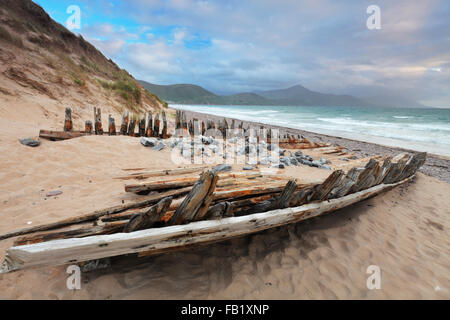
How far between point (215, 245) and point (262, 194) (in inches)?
38.1

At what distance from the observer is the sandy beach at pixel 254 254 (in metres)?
2.12

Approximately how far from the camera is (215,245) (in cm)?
282

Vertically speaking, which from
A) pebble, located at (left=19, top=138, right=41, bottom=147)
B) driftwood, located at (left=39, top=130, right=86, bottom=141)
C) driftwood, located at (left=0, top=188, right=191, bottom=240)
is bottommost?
driftwood, located at (left=0, top=188, right=191, bottom=240)

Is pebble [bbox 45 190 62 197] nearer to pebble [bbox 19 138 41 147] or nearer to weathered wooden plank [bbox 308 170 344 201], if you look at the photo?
pebble [bbox 19 138 41 147]

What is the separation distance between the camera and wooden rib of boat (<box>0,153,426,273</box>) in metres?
1.58

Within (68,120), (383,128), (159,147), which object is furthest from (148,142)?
(383,128)

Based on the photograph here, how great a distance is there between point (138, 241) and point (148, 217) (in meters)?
0.22

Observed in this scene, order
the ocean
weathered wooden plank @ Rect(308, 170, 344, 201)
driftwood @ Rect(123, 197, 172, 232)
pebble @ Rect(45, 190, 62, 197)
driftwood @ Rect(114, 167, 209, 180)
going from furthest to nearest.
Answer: the ocean < driftwood @ Rect(114, 167, 209, 180) < pebble @ Rect(45, 190, 62, 197) < weathered wooden plank @ Rect(308, 170, 344, 201) < driftwood @ Rect(123, 197, 172, 232)

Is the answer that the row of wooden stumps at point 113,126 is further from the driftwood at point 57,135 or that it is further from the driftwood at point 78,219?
the driftwood at point 78,219

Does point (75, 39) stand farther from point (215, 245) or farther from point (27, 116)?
point (215, 245)

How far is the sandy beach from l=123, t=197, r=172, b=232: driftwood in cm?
69

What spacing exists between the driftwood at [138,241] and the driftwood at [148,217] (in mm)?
102

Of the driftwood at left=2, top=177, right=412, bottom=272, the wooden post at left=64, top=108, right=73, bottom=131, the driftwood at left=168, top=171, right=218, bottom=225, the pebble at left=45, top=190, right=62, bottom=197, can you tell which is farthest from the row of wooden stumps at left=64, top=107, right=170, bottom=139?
the driftwood at left=168, top=171, right=218, bottom=225

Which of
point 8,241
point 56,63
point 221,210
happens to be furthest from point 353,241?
point 56,63
